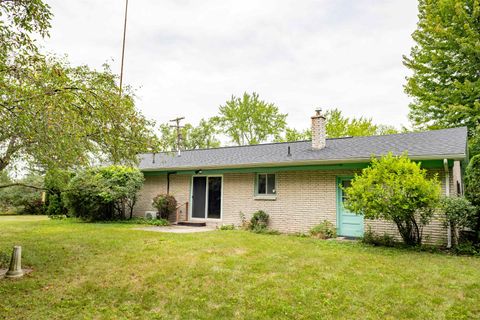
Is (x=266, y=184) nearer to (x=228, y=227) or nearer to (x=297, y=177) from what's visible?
(x=297, y=177)

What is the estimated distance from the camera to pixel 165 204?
45.2 feet

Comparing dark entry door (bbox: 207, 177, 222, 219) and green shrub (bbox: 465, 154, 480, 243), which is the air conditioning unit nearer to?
dark entry door (bbox: 207, 177, 222, 219)

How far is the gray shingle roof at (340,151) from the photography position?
8.93m

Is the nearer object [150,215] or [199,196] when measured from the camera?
[199,196]

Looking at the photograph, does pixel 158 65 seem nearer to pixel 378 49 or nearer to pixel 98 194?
pixel 98 194

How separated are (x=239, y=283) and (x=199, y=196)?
348 inches

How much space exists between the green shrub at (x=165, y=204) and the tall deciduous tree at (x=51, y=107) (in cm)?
723

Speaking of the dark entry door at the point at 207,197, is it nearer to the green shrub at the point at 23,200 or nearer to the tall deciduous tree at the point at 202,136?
the green shrub at the point at 23,200

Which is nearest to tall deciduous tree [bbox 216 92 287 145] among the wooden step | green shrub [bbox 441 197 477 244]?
the wooden step

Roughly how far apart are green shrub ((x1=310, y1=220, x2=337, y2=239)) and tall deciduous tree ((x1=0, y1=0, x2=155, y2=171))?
618 centimetres

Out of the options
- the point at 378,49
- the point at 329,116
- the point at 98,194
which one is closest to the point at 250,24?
the point at 378,49

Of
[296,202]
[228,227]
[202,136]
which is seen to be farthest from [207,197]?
[202,136]

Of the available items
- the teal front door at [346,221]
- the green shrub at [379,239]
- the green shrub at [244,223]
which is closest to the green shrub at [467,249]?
the green shrub at [379,239]

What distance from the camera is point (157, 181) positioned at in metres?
15.1
